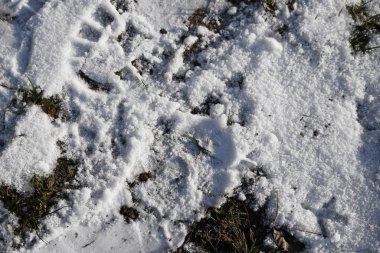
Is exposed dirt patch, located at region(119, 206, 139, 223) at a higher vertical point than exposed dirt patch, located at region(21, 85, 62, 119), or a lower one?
lower

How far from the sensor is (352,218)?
2432mm

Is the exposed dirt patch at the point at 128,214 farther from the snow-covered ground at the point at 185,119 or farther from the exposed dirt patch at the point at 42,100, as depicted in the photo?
the exposed dirt patch at the point at 42,100

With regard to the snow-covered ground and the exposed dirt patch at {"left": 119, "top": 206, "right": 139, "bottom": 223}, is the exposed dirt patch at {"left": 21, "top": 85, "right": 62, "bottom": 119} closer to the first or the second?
the snow-covered ground

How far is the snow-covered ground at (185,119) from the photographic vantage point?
96.5 inches

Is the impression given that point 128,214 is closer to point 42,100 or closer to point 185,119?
point 185,119

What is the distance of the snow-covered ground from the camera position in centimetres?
245

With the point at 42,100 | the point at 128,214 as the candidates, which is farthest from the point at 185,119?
the point at 42,100

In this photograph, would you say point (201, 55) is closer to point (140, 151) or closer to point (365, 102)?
point (140, 151)

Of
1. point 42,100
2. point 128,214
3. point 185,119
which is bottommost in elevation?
point 128,214

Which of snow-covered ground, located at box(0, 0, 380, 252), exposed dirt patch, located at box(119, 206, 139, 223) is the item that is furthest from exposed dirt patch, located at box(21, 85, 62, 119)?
exposed dirt patch, located at box(119, 206, 139, 223)

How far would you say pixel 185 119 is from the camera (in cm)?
251

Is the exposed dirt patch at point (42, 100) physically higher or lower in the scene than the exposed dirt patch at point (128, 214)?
higher

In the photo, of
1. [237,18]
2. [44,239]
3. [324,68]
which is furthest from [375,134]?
[44,239]

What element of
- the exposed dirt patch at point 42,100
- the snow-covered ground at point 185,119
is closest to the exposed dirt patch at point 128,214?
the snow-covered ground at point 185,119
